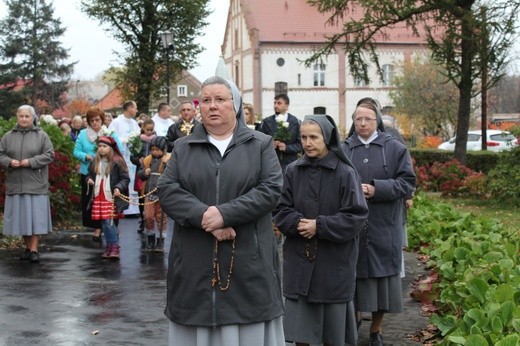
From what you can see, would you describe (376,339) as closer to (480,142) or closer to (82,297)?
(82,297)

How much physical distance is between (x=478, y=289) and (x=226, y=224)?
9.00ft

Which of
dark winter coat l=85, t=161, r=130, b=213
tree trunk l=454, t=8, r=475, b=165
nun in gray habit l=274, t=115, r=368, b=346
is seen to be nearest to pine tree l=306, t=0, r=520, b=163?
tree trunk l=454, t=8, r=475, b=165

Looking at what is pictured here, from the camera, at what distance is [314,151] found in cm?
631

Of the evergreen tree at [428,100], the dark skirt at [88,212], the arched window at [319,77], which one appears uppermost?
the arched window at [319,77]

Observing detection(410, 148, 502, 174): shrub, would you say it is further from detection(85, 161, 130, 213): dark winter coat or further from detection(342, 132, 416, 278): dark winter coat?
detection(342, 132, 416, 278): dark winter coat

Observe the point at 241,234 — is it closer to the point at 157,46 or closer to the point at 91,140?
the point at 91,140

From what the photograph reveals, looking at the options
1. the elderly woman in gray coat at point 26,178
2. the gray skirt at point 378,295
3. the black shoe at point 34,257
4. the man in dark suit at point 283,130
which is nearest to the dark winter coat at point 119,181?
the elderly woman in gray coat at point 26,178

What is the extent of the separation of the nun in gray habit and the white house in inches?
2553

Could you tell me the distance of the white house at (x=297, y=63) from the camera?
72125 mm

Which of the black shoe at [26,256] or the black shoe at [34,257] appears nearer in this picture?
the black shoe at [34,257]

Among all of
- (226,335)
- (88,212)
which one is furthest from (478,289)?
(88,212)

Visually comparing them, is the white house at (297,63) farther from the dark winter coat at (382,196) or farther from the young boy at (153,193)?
the dark winter coat at (382,196)

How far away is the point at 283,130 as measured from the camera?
12867mm

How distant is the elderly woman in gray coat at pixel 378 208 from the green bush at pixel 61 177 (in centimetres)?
845
